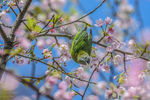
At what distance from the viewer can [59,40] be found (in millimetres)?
1638

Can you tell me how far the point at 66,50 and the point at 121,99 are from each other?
0.56 meters

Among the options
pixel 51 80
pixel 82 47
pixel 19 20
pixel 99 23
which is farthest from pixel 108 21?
pixel 51 80

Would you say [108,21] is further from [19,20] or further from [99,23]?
[19,20]

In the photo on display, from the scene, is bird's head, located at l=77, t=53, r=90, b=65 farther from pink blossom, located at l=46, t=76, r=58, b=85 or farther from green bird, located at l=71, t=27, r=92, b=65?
pink blossom, located at l=46, t=76, r=58, b=85

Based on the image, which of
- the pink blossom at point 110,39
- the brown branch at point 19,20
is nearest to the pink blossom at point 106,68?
the pink blossom at point 110,39

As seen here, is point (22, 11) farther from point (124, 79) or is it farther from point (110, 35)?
point (124, 79)

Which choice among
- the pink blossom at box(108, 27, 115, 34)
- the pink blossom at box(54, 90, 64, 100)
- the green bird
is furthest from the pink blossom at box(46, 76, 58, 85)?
the pink blossom at box(108, 27, 115, 34)

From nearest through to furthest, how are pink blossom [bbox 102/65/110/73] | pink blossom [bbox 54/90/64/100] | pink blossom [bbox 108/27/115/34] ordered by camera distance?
1. pink blossom [bbox 54/90/64/100]
2. pink blossom [bbox 108/27/115/34]
3. pink blossom [bbox 102/65/110/73]

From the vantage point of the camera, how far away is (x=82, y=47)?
1262 mm

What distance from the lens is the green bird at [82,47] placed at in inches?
49.3

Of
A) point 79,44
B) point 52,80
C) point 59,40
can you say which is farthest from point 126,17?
point 52,80

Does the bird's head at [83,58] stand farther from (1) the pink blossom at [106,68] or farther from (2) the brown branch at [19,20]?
(2) the brown branch at [19,20]

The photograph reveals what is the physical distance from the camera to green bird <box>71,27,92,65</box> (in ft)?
4.10

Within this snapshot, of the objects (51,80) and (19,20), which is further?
(19,20)
